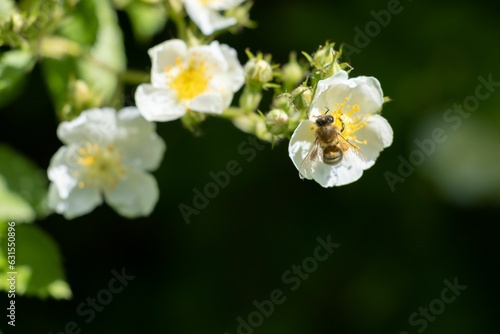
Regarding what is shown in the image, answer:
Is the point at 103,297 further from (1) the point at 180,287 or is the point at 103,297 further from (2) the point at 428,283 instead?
(2) the point at 428,283

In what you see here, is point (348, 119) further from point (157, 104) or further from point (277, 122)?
point (157, 104)

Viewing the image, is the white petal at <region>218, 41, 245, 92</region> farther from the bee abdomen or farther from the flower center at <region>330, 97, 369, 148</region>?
the bee abdomen

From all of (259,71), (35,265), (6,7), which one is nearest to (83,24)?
(6,7)

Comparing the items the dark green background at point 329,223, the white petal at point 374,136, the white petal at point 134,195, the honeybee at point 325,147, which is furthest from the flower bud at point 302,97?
the dark green background at point 329,223

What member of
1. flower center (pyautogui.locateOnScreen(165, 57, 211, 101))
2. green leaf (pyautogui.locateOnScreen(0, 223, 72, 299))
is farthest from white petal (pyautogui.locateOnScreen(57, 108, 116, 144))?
green leaf (pyautogui.locateOnScreen(0, 223, 72, 299))

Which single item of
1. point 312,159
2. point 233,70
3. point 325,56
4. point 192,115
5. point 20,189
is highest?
point 325,56

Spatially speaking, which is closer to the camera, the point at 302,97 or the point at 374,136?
the point at 302,97
